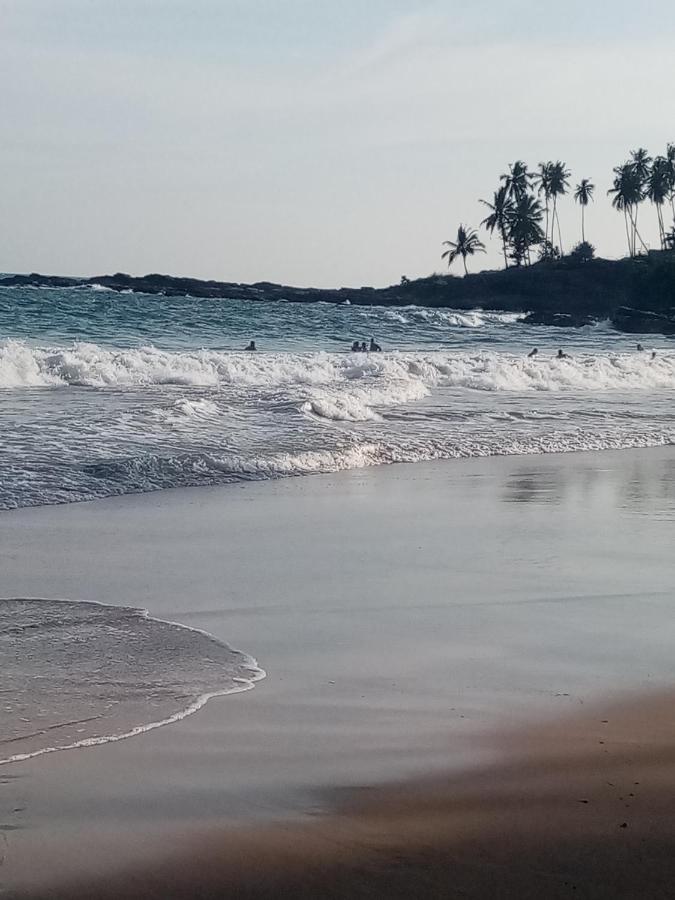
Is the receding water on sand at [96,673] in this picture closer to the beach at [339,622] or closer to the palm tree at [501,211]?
the beach at [339,622]

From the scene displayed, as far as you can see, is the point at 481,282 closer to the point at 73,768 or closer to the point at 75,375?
the point at 75,375

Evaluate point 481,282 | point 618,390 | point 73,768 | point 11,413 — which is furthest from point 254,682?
point 481,282

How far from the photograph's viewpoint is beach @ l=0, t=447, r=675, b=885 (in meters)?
3.41

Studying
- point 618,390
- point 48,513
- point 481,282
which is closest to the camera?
point 48,513

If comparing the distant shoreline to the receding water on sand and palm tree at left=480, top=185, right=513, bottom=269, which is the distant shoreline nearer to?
palm tree at left=480, top=185, right=513, bottom=269

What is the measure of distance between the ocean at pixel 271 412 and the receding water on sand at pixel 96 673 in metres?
3.70

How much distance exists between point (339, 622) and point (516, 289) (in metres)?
87.5

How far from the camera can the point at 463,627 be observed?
17.7 ft

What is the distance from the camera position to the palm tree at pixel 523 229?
9719 centimetres

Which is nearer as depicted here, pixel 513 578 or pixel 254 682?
pixel 254 682

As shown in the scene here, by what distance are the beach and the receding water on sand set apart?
0.43ft

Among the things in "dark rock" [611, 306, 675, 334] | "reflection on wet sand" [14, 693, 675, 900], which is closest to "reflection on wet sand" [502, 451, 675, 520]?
"reflection on wet sand" [14, 693, 675, 900]

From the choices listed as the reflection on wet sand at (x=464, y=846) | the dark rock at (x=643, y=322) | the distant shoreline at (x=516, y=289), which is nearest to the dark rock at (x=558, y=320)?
the distant shoreline at (x=516, y=289)

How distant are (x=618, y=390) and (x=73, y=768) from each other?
71.7ft
